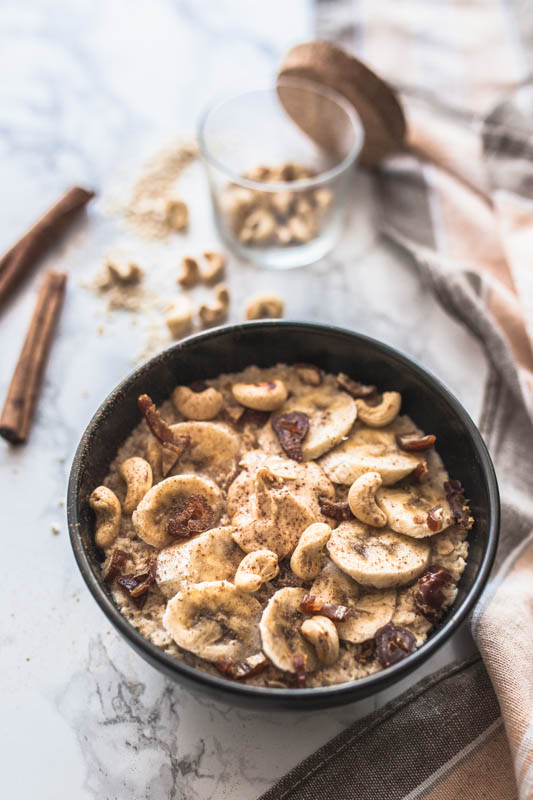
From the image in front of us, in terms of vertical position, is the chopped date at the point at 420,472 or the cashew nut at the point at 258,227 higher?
the cashew nut at the point at 258,227

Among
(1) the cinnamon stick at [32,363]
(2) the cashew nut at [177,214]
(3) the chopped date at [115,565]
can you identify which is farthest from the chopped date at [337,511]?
(2) the cashew nut at [177,214]

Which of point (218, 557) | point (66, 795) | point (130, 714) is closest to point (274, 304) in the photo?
point (218, 557)

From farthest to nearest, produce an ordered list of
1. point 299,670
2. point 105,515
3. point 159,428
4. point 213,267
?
point 213,267
point 159,428
point 105,515
point 299,670

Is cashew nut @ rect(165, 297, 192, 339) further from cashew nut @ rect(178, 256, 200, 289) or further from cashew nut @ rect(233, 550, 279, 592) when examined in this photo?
cashew nut @ rect(233, 550, 279, 592)

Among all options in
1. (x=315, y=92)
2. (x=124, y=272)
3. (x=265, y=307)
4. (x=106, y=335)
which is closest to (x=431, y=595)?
(x=265, y=307)

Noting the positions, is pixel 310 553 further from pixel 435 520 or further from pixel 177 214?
pixel 177 214

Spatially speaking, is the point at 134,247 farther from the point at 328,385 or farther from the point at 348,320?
the point at 328,385

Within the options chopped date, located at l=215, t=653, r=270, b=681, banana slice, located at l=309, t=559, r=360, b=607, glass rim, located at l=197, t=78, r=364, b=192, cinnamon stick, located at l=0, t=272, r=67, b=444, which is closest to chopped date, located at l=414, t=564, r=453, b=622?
banana slice, located at l=309, t=559, r=360, b=607

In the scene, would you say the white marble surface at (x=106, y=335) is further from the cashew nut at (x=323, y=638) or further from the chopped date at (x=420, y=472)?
the chopped date at (x=420, y=472)

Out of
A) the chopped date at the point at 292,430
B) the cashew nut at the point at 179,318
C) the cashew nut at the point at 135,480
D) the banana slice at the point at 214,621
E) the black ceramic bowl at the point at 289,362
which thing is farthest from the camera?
the cashew nut at the point at 179,318
